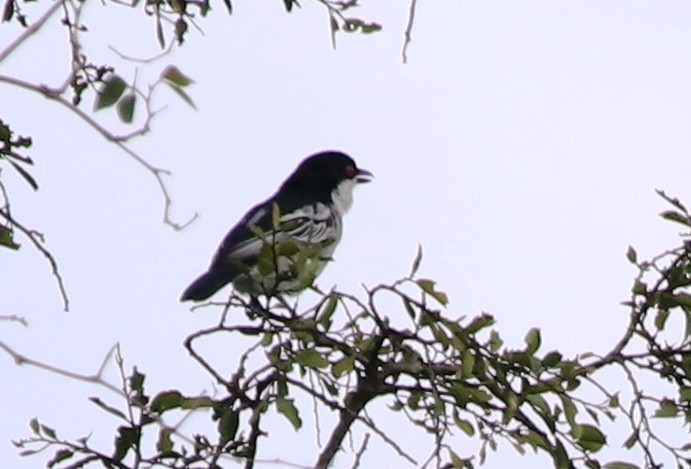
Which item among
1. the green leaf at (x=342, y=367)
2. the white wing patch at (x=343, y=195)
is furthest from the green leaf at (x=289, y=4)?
the white wing patch at (x=343, y=195)

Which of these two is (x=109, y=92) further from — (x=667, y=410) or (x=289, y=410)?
(x=667, y=410)

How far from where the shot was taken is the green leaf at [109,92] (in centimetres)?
404

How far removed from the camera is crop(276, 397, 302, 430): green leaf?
3.80 m

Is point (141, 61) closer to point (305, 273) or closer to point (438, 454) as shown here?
point (305, 273)

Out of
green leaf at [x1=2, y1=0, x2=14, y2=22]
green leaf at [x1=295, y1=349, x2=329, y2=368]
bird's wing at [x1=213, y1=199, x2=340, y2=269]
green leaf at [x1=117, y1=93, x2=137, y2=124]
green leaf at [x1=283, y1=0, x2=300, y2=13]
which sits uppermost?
bird's wing at [x1=213, y1=199, x2=340, y2=269]

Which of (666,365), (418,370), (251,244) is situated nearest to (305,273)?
(418,370)

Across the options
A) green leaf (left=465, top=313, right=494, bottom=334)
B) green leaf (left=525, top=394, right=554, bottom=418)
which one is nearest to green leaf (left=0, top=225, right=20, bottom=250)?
green leaf (left=465, top=313, right=494, bottom=334)

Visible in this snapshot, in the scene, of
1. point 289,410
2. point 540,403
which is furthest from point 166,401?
point 540,403

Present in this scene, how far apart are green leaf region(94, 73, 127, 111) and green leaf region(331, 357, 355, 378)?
2.95 feet

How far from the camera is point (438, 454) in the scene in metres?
3.82

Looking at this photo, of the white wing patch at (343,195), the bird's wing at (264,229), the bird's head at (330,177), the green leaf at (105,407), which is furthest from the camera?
the bird's head at (330,177)

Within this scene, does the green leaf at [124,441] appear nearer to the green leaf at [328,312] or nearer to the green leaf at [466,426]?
the green leaf at [328,312]

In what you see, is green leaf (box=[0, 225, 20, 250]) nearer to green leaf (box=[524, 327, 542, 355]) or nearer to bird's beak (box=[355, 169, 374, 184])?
green leaf (box=[524, 327, 542, 355])

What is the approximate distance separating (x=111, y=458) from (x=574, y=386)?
45.5 inches
